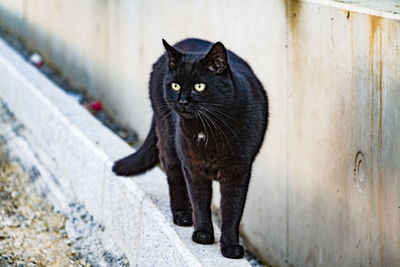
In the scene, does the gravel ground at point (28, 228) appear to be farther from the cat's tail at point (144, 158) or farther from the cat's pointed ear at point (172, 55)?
the cat's pointed ear at point (172, 55)

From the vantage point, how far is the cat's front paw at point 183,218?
12.2 ft

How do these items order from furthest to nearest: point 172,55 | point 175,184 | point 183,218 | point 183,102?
point 175,184, point 183,218, point 172,55, point 183,102

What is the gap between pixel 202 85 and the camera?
3203 mm

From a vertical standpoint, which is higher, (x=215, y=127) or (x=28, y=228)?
(x=215, y=127)

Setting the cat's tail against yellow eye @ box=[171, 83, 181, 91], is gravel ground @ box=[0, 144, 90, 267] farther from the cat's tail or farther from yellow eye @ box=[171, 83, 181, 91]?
yellow eye @ box=[171, 83, 181, 91]

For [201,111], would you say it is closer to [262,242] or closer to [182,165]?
[182,165]

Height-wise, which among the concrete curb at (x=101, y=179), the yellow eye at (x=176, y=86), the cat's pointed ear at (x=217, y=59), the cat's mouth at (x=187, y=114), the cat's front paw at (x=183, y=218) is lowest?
the concrete curb at (x=101, y=179)

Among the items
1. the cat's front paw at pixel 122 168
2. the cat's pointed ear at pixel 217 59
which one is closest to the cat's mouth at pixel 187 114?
the cat's pointed ear at pixel 217 59

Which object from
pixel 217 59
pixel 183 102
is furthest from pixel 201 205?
pixel 217 59

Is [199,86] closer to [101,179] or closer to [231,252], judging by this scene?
[231,252]

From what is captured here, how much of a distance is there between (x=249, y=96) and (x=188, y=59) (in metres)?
0.35

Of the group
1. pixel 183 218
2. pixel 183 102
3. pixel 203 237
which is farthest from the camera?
pixel 183 218

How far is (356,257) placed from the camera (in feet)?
11.8

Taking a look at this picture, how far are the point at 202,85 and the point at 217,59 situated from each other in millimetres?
132
